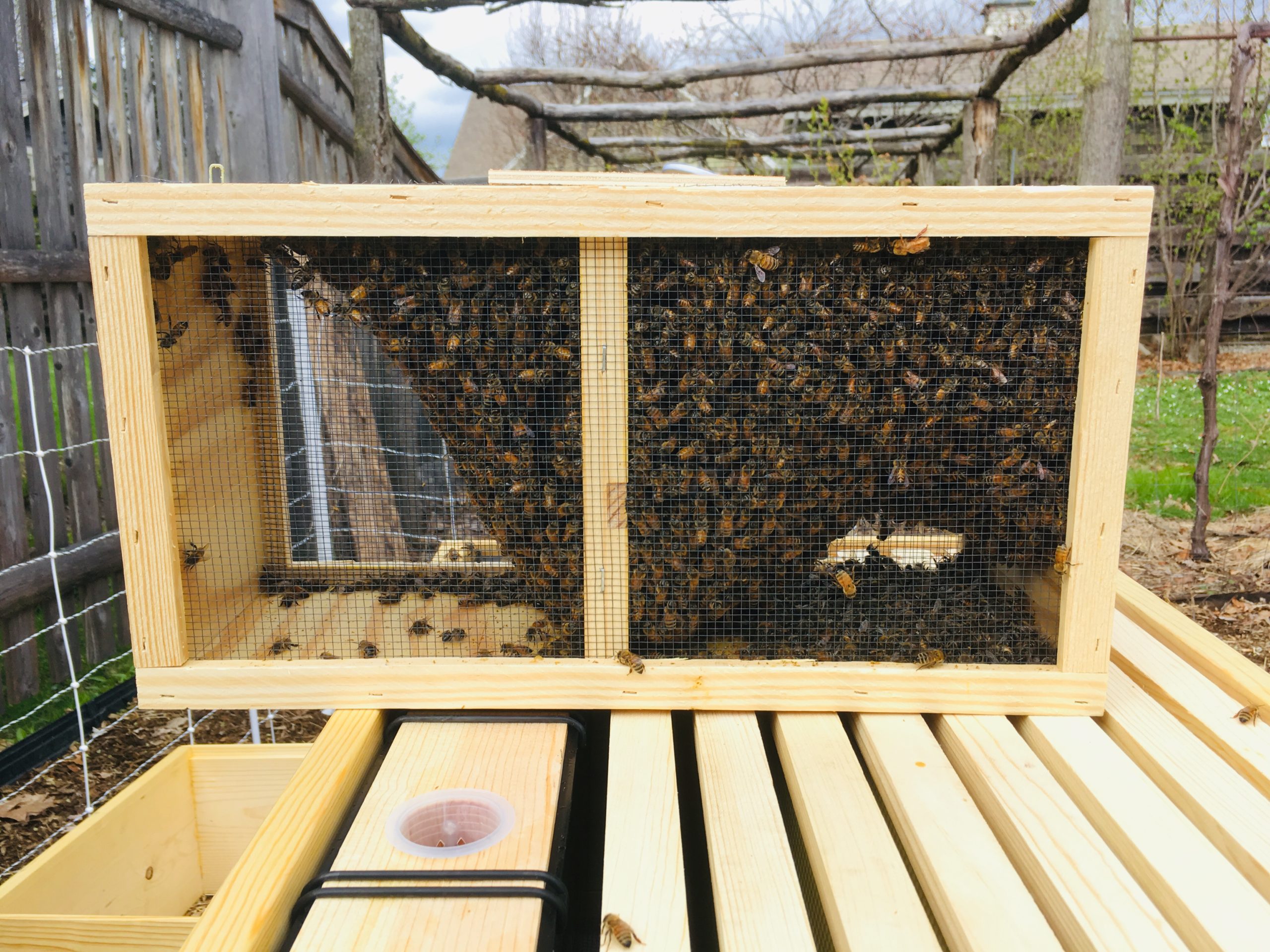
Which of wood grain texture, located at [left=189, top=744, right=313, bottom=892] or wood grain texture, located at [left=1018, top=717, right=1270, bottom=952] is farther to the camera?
wood grain texture, located at [left=189, top=744, right=313, bottom=892]

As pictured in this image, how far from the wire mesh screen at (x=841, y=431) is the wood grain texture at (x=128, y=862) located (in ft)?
4.11

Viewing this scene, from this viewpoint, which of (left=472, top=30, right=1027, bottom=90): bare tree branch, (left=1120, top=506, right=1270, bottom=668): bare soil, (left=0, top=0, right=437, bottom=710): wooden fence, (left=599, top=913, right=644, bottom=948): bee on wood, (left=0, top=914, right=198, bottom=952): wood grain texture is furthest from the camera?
(left=472, top=30, right=1027, bottom=90): bare tree branch

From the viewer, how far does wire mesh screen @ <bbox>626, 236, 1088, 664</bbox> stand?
1879 mm

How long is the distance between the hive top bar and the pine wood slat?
1028 millimetres

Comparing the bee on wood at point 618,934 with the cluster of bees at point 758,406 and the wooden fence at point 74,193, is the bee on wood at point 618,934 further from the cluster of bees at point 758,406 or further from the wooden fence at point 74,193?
the wooden fence at point 74,193

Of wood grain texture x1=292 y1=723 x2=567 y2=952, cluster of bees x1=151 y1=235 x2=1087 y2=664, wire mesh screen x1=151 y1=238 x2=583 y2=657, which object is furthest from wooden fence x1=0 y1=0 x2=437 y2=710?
wood grain texture x1=292 y1=723 x2=567 y2=952

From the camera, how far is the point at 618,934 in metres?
1.27

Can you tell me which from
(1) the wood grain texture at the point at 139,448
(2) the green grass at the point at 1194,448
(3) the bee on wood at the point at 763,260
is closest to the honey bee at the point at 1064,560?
(3) the bee on wood at the point at 763,260

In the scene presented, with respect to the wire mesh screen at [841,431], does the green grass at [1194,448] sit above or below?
below

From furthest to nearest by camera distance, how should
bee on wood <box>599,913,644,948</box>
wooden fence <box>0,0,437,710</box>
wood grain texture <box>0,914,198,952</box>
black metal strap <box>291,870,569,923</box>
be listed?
wooden fence <box>0,0,437,710</box>
wood grain texture <box>0,914,198,952</box>
black metal strap <box>291,870,569,923</box>
bee on wood <box>599,913,644,948</box>

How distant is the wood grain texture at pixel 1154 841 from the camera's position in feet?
4.27

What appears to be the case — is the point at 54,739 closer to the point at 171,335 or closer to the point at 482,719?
the point at 171,335

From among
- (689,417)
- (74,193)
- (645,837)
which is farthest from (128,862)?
(74,193)

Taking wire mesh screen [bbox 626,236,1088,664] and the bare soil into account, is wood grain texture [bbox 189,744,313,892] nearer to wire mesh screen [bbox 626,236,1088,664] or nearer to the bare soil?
wire mesh screen [bbox 626,236,1088,664]
